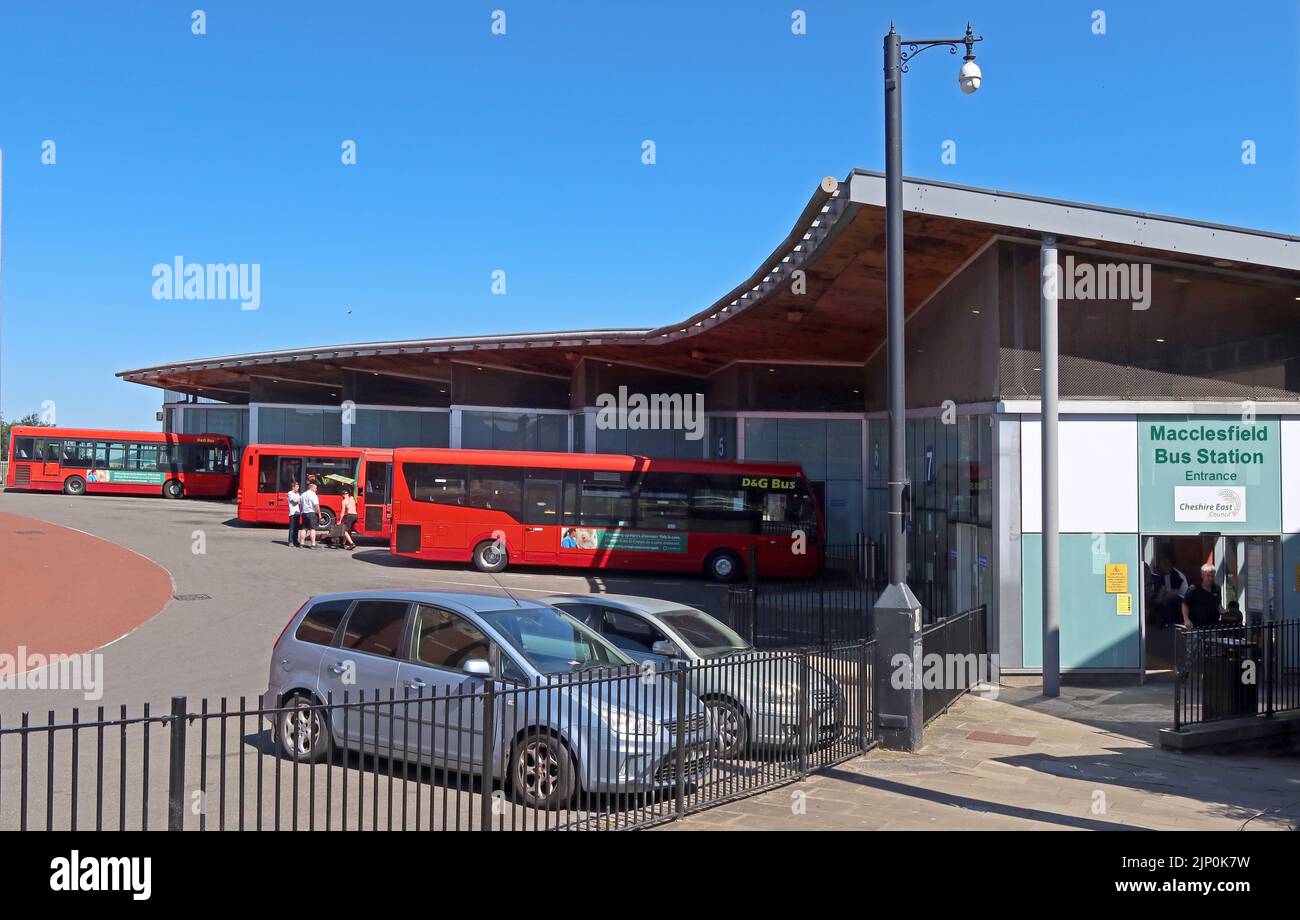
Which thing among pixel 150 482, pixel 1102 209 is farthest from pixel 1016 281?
pixel 150 482

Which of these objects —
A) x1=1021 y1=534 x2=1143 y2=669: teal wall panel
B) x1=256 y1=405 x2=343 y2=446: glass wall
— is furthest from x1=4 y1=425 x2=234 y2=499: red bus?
x1=1021 y1=534 x2=1143 y2=669: teal wall panel

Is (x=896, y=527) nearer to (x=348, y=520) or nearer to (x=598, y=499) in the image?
(x=598, y=499)

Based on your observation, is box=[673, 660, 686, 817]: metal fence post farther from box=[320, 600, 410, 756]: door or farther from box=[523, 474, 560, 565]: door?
box=[523, 474, 560, 565]: door

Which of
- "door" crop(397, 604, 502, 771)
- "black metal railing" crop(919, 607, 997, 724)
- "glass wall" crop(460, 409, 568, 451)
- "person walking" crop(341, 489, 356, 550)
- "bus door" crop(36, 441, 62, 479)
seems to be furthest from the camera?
"bus door" crop(36, 441, 62, 479)

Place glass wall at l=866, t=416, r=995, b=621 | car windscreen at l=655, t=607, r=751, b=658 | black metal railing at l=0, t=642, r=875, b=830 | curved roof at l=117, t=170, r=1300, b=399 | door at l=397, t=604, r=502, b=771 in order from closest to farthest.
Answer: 1. black metal railing at l=0, t=642, r=875, b=830
2. door at l=397, t=604, r=502, b=771
3. car windscreen at l=655, t=607, r=751, b=658
4. curved roof at l=117, t=170, r=1300, b=399
5. glass wall at l=866, t=416, r=995, b=621

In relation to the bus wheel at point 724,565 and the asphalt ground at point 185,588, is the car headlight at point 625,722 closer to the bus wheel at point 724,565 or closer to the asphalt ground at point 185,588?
the asphalt ground at point 185,588

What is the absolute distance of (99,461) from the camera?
148ft

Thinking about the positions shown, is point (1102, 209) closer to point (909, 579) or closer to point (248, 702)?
point (909, 579)

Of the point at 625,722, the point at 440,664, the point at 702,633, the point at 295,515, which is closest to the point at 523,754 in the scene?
the point at 625,722

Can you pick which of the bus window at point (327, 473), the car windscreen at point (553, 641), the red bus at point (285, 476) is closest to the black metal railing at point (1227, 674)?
the car windscreen at point (553, 641)

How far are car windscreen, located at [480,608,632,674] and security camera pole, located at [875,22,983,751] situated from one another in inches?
123

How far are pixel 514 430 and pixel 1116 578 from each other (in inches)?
1191

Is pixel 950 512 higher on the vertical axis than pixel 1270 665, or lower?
higher

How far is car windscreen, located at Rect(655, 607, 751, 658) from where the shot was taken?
11375mm
